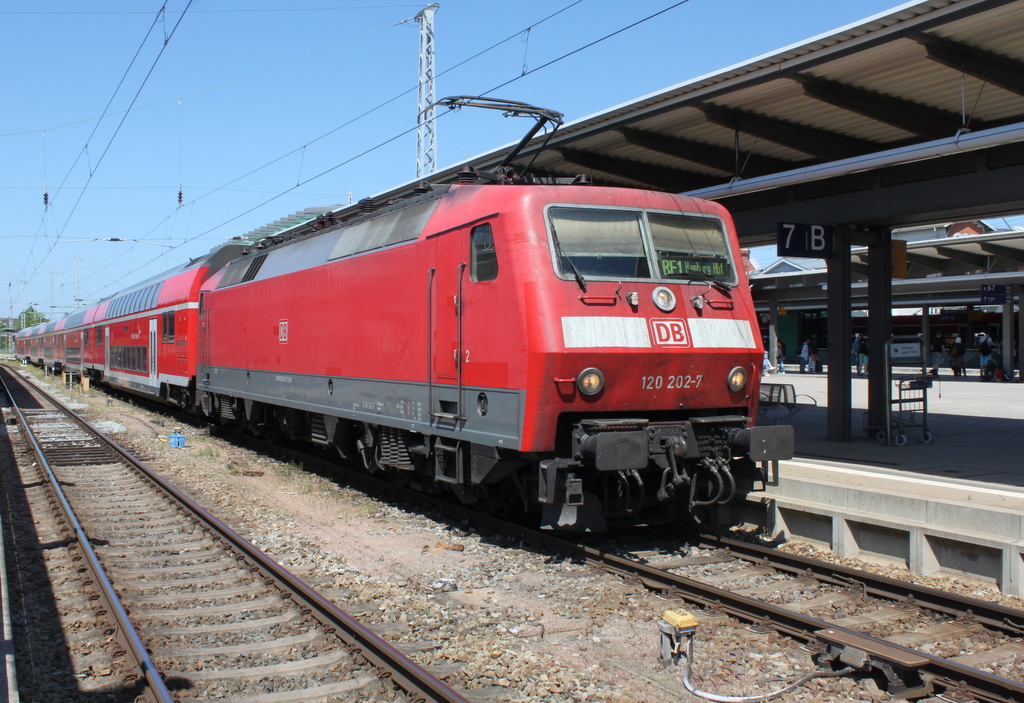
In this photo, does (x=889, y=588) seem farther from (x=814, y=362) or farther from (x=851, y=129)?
(x=814, y=362)

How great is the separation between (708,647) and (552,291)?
117 inches

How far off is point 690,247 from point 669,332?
101cm

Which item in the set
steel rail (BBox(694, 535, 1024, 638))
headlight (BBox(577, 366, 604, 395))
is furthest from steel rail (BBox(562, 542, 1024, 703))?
headlight (BBox(577, 366, 604, 395))

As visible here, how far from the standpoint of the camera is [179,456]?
14664 millimetres

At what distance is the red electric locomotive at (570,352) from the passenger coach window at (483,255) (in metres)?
0.02

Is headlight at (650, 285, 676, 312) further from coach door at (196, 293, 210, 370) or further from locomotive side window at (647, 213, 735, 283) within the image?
coach door at (196, 293, 210, 370)

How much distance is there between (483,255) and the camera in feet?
24.6

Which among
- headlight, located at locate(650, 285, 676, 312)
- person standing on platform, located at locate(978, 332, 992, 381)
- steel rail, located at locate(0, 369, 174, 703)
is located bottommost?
steel rail, located at locate(0, 369, 174, 703)

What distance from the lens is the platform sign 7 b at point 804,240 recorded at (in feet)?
38.2

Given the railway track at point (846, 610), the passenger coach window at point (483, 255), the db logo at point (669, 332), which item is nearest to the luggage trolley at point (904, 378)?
the railway track at point (846, 610)

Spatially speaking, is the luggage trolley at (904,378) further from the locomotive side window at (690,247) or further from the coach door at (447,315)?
the coach door at (447,315)

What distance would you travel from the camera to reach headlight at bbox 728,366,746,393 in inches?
300

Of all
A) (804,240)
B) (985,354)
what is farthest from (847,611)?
(985,354)

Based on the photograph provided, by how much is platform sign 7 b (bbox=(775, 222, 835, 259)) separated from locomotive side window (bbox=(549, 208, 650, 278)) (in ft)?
15.6
